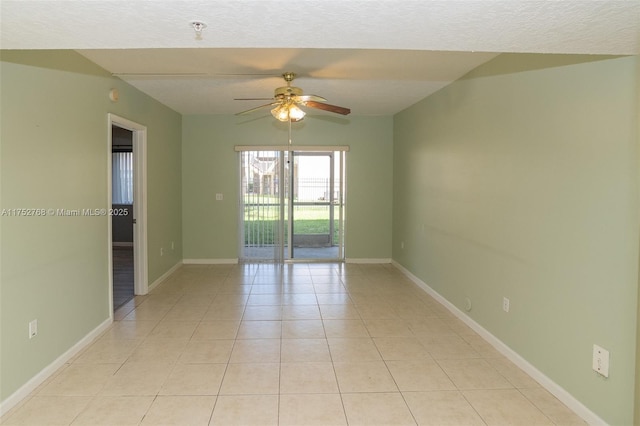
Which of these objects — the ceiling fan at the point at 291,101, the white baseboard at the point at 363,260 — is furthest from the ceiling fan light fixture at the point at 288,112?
the white baseboard at the point at 363,260

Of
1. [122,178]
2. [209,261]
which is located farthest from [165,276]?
[122,178]

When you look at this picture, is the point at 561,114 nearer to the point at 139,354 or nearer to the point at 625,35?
the point at 625,35

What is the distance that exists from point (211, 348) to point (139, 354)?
54 cm

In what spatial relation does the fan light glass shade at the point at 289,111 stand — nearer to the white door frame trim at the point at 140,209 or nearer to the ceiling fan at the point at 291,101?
the ceiling fan at the point at 291,101

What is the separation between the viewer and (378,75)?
3.95 meters

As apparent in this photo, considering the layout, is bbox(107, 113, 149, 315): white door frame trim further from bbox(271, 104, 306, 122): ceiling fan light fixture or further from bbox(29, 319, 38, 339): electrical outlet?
bbox(29, 319, 38, 339): electrical outlet

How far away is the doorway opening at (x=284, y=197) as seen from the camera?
667cm

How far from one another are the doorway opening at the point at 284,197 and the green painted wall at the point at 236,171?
182 mm

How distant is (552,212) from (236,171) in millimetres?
4979

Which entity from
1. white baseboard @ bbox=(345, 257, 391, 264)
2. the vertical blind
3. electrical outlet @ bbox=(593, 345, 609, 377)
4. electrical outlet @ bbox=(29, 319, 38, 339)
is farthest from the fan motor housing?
the vertical blind

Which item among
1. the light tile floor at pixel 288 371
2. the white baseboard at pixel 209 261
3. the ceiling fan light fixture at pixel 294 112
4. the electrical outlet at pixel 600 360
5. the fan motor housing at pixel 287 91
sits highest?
the fan motor housing at pixel 287 91

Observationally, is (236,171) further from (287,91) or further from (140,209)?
(287,91)

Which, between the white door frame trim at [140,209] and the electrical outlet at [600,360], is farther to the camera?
the white door frame trim at [140,209]

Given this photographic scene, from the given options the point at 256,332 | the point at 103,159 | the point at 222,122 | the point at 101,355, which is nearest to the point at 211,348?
the point at 256,332
